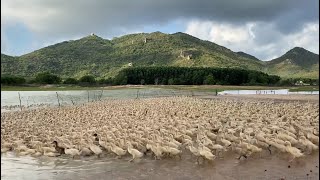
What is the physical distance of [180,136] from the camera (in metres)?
13.4

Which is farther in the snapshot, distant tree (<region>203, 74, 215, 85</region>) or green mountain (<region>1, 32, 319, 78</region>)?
green mountain (<region>1, 32, 319, 78</region>)

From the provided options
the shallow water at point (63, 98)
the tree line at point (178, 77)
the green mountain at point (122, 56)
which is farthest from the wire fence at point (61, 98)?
the green mountain at point (122, 56)

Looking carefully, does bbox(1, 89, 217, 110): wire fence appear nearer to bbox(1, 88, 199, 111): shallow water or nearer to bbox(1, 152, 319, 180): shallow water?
bbox(1, 88, 199, 111): shallow water

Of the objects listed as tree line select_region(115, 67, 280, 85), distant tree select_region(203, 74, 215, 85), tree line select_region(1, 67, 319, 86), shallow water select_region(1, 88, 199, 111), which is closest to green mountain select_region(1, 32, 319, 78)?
tree line select_region(1, 67, 319, 86)

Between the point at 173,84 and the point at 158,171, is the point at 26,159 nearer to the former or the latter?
the point at 158,171

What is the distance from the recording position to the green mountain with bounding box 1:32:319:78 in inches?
4616

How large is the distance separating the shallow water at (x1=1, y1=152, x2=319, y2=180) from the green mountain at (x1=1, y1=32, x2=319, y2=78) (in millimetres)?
93650

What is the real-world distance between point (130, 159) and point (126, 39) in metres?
157

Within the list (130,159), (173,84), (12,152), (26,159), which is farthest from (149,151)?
(173,84)

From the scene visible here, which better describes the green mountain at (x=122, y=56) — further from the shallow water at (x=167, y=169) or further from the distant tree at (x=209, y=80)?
the shallow water at (x=167, y=169)

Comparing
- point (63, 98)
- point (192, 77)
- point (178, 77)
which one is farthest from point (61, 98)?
point (192, 77)

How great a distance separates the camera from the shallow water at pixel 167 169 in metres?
8.83

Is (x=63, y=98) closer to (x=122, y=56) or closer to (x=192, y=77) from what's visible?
(x=192, y=77)

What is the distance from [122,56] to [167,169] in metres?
125
